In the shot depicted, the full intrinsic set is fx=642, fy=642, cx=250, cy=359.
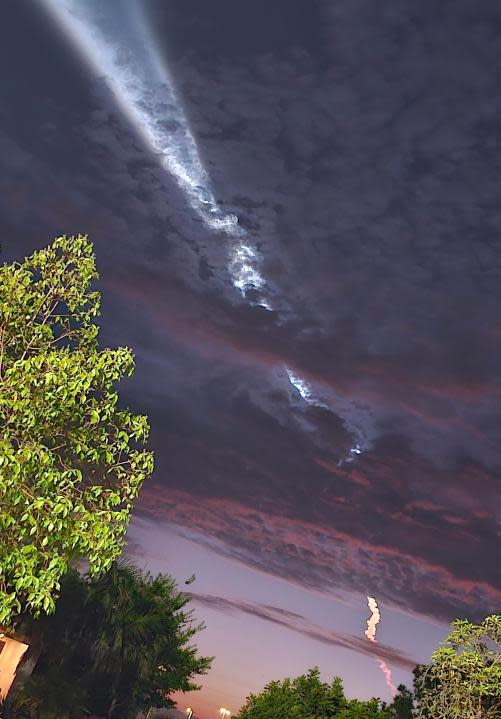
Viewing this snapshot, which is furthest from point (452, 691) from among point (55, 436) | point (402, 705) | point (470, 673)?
point (55, 436)

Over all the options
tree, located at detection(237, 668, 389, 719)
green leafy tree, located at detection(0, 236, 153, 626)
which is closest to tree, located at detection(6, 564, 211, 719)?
tree, located at detection(237, 668, 389, 719)

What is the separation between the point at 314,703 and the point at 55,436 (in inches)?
781

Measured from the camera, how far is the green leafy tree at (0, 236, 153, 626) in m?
10.3

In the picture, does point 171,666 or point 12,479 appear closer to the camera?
point 12,479

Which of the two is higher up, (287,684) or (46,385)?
(46,385)

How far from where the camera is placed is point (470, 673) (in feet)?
84.5

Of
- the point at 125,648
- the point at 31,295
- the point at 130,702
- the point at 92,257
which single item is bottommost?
the point at 130,702

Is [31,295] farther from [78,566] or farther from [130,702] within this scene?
[130,702]

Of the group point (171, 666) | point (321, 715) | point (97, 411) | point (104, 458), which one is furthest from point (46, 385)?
point (171, 666)

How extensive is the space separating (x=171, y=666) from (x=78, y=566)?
52.7ft

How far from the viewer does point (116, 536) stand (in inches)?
428

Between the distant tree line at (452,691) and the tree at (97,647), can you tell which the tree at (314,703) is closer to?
the distant tree line at (452,691)

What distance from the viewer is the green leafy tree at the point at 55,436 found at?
10.3m

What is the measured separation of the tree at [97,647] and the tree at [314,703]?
793 centimetres
